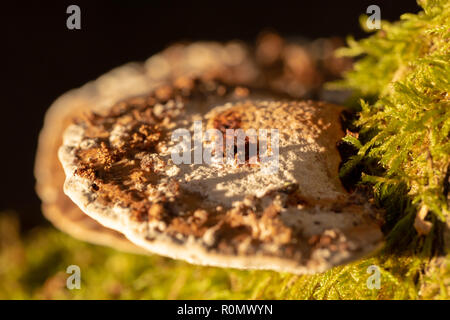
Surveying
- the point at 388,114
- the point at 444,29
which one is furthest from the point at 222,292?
the point at 444,29

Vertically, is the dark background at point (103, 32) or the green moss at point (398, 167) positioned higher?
the dark background at point (103, 32)

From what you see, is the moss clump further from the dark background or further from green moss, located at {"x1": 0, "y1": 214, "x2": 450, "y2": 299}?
the dark background

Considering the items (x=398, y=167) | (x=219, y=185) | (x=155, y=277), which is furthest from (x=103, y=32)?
(x=398, y=167)

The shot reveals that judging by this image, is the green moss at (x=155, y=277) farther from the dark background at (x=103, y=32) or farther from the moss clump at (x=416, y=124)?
the dark background at (x=103, y=32)

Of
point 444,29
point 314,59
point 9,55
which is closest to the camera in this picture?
point 444,29

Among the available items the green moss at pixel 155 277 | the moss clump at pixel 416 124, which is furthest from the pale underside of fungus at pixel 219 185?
the green moss at pixel 155 277

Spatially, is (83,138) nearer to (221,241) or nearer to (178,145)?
(178,145)
